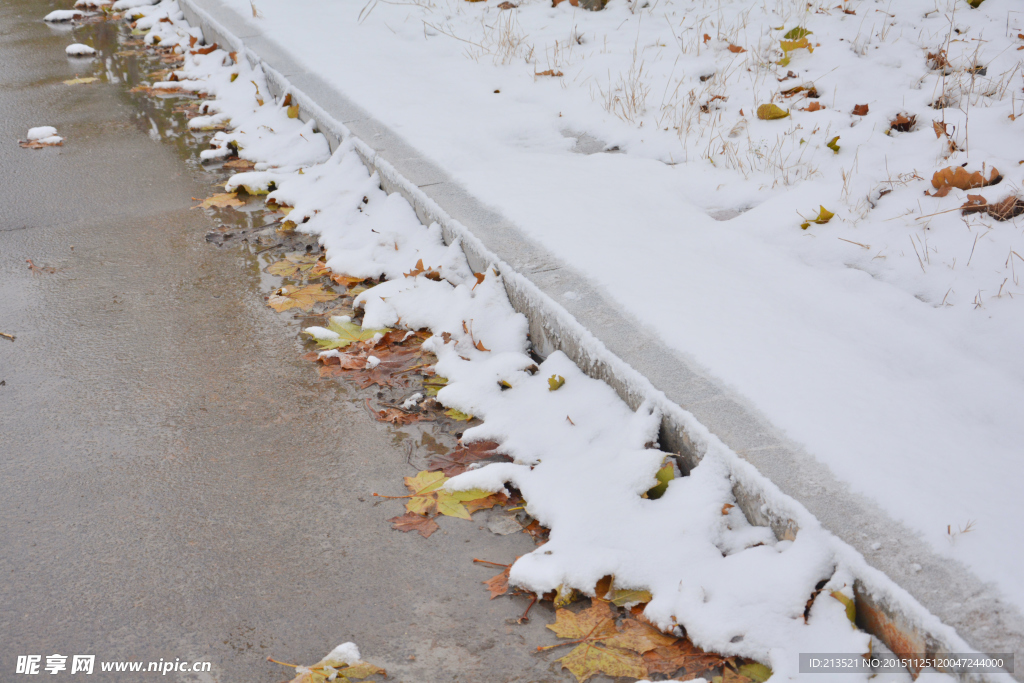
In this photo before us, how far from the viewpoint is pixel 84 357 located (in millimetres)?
2660

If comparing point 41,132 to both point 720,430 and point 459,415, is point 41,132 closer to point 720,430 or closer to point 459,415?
point 459,415

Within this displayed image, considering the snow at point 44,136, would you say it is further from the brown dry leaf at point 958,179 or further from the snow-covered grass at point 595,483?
the brown dry leaf at point 958,179

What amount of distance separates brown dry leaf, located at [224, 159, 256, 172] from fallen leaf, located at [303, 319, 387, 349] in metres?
1.94

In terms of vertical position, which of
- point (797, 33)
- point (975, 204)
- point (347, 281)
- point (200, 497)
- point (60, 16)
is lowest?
point (200, 497)

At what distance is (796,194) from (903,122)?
75 centimetres

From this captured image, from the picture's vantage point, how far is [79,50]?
21.7 ft

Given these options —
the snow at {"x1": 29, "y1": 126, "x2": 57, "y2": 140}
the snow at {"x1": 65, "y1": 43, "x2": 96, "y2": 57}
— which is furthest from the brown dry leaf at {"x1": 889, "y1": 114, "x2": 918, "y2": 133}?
the snow at {"x1": 65, "y1": 43, "x2": 96, "y2": 57}

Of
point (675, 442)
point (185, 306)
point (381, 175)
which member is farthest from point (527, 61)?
point (675, 442)

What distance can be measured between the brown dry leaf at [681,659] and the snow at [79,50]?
725 cm

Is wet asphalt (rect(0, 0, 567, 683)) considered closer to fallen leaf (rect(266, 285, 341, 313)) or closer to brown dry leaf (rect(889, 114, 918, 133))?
fallen leaf (rect(266, 285, 341, 313))

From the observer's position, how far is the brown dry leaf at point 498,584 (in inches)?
69.8

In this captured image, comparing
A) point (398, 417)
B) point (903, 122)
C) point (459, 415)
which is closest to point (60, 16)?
point (398, 417)

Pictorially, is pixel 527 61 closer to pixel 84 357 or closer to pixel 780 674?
pixel 84 357

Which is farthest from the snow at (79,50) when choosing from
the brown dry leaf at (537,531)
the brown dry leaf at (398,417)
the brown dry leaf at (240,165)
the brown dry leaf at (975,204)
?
the brown dry leaf at (975,204)
